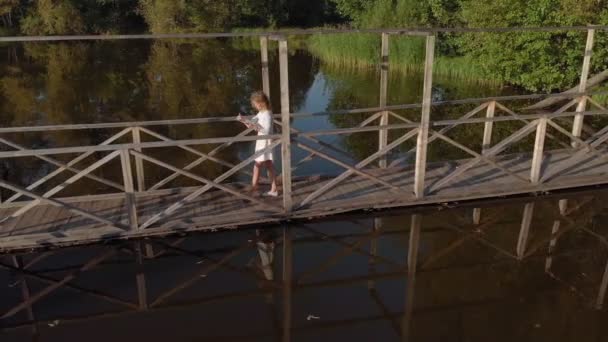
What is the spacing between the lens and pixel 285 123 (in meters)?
6.63

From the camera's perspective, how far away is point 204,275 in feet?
20.2

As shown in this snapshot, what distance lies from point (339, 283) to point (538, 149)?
4094 mm

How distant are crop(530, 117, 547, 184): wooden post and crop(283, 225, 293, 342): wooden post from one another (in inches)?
159

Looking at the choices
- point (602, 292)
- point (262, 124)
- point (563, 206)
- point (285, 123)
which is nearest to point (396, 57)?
point (563, 206)

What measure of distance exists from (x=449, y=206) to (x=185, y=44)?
110ft

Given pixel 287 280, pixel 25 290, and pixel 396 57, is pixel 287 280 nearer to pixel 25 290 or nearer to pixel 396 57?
pixel 25 290

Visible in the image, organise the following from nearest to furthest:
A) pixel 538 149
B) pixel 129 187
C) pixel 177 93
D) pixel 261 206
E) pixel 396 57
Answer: pixel 129 187 < pixel 261 206 < pixel 538 149 < pixel 177 93 < pixel 396 57

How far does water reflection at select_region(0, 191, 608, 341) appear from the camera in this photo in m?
5.12

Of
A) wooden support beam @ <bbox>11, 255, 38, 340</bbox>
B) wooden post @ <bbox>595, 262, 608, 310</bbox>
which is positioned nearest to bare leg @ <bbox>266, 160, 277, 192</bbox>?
wooden support beam @ <bbox>11, 255, 38, 340</bbox>

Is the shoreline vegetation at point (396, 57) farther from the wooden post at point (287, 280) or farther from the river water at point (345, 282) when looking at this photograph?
the wooden post at point (287, 280)

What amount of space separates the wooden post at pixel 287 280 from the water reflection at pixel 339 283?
14 millimetres

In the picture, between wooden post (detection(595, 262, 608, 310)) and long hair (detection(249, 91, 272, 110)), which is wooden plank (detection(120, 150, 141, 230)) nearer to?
long hair (detection(249, 91, 272, 110))

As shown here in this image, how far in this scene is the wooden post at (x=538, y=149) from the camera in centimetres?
774

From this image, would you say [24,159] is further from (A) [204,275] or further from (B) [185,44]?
(B) [185,44]
